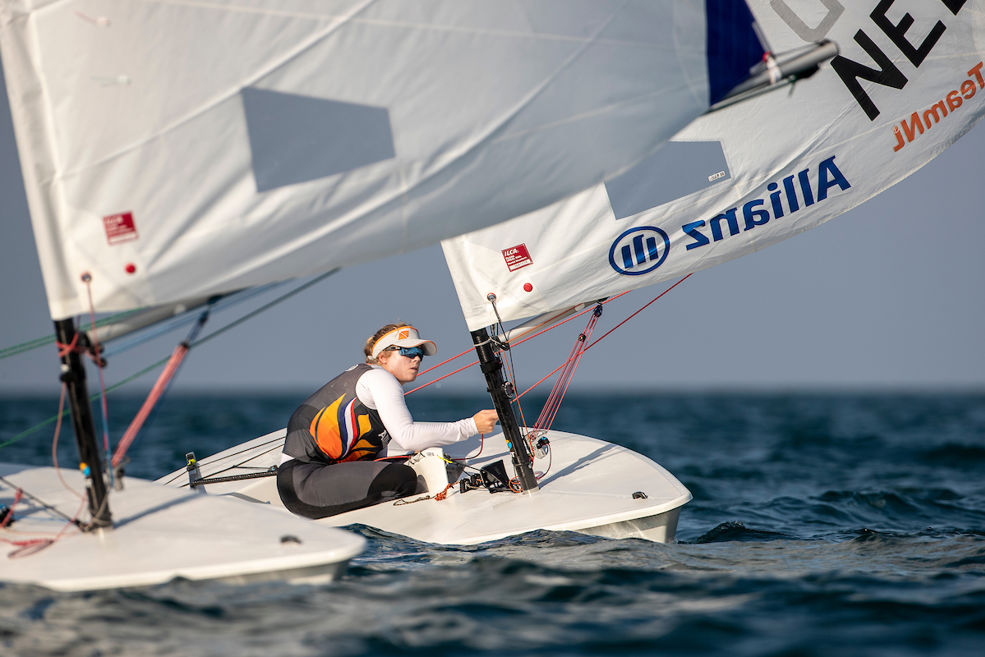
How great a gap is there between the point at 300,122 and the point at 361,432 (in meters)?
1.48

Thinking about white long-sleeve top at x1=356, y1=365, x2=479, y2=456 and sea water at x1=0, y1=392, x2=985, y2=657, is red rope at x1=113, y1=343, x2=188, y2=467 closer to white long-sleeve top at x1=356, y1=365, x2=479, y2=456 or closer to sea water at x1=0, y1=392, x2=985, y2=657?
sea water at x1=0, y1=392, x2=985, y2=657

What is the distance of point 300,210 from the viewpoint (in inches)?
111

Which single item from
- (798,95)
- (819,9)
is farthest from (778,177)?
(819,9)

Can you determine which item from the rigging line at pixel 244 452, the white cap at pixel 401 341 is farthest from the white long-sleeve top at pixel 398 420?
the rigging line at pixel 244 452

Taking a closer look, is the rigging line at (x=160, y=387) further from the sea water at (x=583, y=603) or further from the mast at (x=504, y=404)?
the mast at (x=504, y=404)

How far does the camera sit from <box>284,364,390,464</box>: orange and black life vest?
3818 mm

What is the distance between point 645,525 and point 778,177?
179cm

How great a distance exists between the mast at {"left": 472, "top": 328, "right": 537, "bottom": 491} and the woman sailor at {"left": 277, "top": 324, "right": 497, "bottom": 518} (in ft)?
0.70

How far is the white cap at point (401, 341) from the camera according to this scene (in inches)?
152

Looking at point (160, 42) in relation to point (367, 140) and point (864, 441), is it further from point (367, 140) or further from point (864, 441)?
point (864, 441)

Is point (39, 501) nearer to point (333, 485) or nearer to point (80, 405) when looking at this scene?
point (80, 405)

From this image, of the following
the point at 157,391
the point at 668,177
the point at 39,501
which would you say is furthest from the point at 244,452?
the point at 668,177

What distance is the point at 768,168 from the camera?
4.24m

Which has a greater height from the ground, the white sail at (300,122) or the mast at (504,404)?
the white sail at (300,122)
